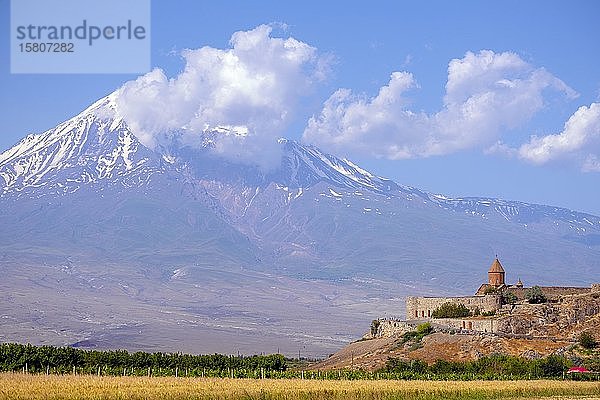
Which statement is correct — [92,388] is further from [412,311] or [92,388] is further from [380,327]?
[412,311]

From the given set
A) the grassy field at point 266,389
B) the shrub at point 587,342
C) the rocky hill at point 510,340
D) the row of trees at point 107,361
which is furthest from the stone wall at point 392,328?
the grassy field at point 266,389

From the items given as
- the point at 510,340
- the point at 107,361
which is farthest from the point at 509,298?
the point at 107,361

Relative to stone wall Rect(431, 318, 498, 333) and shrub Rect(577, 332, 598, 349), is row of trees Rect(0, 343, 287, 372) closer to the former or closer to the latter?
stone wall Rect(431, 318, 498, 333)

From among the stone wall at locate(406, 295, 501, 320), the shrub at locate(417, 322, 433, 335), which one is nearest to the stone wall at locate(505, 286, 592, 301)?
the stone wall at locate(406, 295, 501, 320)

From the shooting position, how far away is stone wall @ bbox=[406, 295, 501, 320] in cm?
7338

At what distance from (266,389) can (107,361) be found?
15628 millimetres

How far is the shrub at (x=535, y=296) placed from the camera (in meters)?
74.0

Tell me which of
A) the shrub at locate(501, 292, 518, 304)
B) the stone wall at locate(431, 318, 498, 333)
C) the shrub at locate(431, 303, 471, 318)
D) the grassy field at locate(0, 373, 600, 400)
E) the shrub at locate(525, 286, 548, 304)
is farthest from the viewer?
the shrub at locate(501, 292, 518, 304)

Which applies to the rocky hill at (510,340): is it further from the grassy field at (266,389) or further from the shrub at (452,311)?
the grassy field at (266,389)

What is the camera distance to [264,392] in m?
39.0

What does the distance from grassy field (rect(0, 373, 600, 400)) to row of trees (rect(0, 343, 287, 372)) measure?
7699 millimetres

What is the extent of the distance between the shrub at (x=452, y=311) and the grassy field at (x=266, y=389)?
24750 mm

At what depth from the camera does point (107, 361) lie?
5288cm

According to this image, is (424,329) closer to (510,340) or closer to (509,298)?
(510,340)
